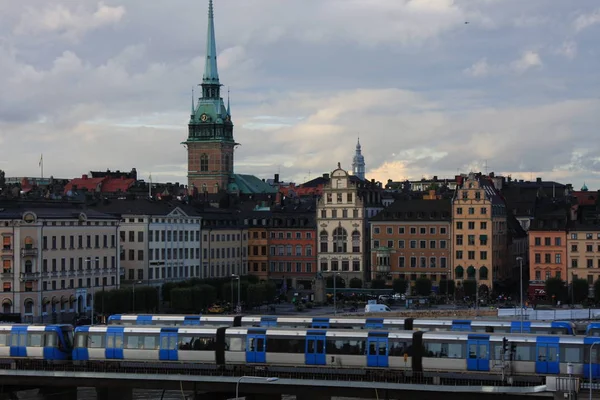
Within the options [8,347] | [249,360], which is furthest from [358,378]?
[8,347]

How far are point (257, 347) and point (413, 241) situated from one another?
97565 mm

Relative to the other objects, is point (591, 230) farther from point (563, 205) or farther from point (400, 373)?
point (400, 373)

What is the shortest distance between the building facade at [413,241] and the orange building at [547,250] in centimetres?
1140

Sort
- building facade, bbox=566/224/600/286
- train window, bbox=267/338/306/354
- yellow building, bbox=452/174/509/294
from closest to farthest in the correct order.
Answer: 1. train window, bbox=267/338/306/354
2. building facade, bbox=566/224/600/286
3. yellow building, bbox=452/174/509/294

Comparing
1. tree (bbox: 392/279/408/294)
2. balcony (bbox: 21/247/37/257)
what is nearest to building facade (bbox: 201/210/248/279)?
tree (bbox: 392/279/408/294)

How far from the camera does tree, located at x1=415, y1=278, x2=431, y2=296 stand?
540ft

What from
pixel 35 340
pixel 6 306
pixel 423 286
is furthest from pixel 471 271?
pixel 35 340

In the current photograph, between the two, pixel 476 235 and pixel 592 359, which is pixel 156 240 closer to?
pixel 476 235

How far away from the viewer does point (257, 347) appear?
3063 inches

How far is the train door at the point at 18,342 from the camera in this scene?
84.2 m

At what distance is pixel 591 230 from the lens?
528ft

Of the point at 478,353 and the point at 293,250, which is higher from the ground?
the point at 293,250

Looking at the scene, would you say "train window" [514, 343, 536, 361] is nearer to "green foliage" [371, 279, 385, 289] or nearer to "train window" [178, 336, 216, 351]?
"train window" [178, 336, 216, 351]

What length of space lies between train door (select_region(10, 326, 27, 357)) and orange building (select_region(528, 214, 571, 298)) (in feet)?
293
